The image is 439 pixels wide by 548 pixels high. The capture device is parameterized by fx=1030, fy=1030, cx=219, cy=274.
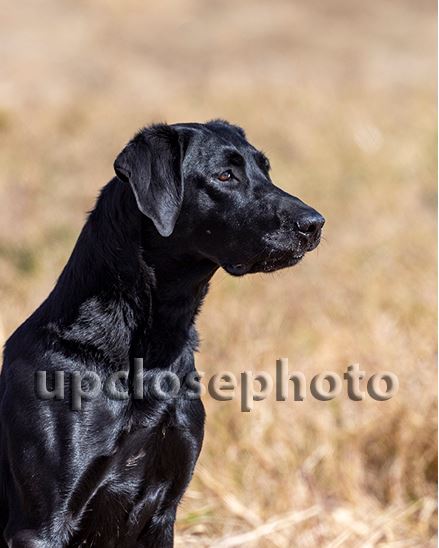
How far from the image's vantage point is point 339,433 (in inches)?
254

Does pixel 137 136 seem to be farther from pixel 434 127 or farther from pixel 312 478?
pixel 434 127

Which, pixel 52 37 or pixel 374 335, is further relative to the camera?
pixel 52 37

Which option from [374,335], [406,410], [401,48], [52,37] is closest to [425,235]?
[374,335]

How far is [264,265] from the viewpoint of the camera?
3531 millimetres

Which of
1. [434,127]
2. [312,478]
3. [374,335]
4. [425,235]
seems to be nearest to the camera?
[312,478]

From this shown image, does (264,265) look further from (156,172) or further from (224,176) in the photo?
(156,172)

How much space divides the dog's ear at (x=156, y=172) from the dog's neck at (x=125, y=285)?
16cm

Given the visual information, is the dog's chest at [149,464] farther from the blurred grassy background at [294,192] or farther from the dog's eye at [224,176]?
the blurred grassy background at [294,192]

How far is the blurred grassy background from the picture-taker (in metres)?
6.09

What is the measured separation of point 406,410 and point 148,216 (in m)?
3.43

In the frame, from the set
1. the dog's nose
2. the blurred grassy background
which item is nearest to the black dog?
the dog's nose

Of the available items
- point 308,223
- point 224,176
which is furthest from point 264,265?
point 224,176

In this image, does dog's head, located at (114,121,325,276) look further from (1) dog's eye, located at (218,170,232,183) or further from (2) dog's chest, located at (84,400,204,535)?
(2) dog's chest, located at (84,400,204,535)

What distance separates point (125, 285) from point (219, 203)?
427mm
